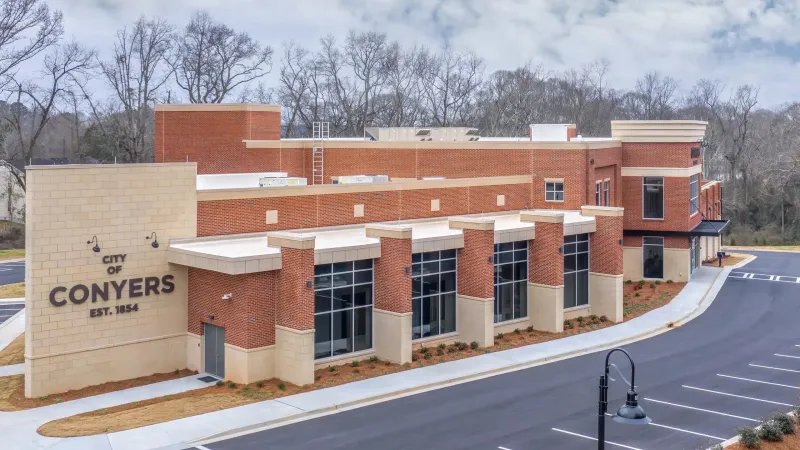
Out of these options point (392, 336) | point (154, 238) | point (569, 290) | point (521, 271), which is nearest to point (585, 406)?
point (392, 336)

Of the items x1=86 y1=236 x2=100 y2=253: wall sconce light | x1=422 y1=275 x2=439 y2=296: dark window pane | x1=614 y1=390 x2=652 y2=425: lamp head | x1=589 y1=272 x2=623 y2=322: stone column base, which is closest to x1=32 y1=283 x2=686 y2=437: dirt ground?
x1=589 y1=272 x2=623 y2=322: stone column base

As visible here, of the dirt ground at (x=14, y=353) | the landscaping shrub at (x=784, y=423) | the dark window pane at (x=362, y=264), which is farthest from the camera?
the dirt ground at (x=14, y=353)

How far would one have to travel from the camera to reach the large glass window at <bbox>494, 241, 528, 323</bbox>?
39219mm

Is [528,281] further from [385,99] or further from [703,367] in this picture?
[385,99]

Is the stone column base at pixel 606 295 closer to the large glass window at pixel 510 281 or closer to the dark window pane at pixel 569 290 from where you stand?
the dark window pane at pixel 569 290

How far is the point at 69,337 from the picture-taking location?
98.6 feet

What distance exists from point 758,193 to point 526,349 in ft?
216

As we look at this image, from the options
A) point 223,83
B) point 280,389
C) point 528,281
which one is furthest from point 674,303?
point 223,83

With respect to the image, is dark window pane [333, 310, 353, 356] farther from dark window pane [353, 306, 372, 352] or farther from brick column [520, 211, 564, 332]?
brick column [520, 211, 564, 332]

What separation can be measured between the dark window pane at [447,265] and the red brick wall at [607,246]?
9072mm

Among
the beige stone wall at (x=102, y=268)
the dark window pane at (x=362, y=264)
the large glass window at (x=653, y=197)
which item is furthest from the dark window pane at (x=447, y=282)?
the large glass window at (x=653, y=197)

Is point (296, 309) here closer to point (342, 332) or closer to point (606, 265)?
point (342, 332)

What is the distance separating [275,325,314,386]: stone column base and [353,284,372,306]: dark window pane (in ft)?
11.4

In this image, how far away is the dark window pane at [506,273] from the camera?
39.4m
